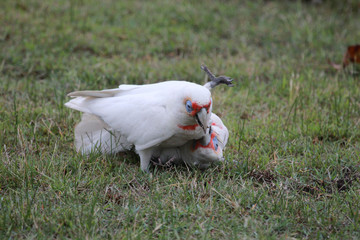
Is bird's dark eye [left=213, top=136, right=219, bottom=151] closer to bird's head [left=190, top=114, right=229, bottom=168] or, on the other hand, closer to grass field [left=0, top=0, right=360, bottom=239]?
bird's head [left=190, top=114, right=229, bottom=168]

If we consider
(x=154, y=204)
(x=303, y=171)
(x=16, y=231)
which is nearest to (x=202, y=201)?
(x=154, y=204)

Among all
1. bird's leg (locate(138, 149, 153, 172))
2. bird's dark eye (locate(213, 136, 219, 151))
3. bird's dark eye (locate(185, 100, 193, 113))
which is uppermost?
bird's dark eye (locate(185, 100, 193, 113))

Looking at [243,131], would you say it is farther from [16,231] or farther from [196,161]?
[16,231]

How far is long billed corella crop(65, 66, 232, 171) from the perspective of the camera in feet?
7.94

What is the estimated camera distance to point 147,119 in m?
2.54

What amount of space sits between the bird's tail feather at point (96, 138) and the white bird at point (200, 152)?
0.26m

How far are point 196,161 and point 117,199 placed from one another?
581mm

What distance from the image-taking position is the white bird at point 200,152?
2643 mm

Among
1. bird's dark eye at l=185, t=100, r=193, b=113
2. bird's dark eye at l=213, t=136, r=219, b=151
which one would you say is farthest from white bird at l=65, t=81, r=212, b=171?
bird's dark eye at l=213, t=136, r=219, b=151

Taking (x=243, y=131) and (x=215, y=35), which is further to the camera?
(x=215, y=35)

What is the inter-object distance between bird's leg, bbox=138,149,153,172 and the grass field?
0.25ft

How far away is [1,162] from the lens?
263 centimetres

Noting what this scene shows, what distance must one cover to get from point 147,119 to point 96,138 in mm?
548

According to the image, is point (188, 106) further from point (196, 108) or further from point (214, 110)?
point (214, 110)
